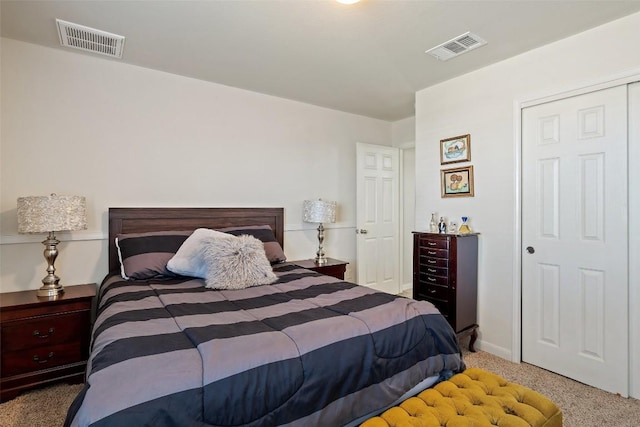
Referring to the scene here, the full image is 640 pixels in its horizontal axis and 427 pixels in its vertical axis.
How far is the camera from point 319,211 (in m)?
3.73

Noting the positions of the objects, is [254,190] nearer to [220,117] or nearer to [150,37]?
[220,117]

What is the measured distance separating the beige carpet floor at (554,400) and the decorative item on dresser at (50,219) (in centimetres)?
67

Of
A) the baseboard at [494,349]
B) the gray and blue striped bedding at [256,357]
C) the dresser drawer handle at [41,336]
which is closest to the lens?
the gray and blue striped bedding at [256,357]

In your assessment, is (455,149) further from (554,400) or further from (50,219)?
(50,219)

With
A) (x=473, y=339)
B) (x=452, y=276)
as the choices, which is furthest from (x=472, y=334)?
(x=452, y=276)

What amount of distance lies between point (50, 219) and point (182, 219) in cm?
104

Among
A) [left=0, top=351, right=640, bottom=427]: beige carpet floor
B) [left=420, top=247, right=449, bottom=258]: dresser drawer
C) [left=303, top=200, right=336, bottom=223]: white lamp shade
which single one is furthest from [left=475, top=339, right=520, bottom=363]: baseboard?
[left=303, top=200, right=336, bottom=223]: white lamp shade

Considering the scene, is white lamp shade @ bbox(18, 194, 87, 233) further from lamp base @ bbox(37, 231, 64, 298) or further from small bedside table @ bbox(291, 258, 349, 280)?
small bedside table @ bbox(291, 258, 349, 280)

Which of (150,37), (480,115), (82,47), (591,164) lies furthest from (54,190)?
(591,164)

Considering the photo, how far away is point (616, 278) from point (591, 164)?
817 millimetres

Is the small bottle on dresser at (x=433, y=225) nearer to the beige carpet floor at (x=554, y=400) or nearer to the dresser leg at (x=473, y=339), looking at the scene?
the dresser leg at (x=473, y=339)

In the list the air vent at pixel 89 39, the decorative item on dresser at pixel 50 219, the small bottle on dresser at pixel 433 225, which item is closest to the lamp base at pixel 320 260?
the small bottle on dresser at pixel 433 225

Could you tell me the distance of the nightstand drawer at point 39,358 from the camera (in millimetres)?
2160

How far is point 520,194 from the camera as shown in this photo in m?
2.77
